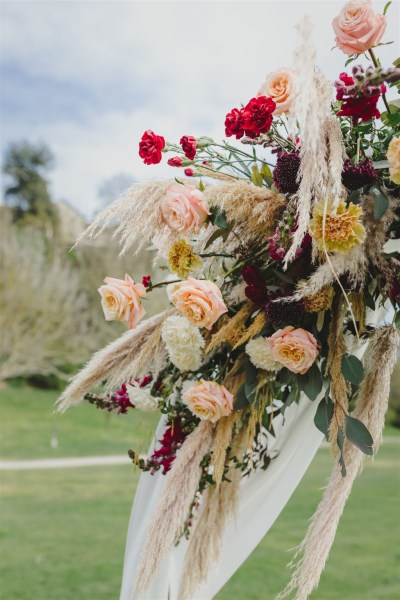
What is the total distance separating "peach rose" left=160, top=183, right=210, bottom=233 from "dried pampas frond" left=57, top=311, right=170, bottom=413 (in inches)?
15.1

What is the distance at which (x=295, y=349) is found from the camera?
1.59 m

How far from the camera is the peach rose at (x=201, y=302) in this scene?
5.24ft

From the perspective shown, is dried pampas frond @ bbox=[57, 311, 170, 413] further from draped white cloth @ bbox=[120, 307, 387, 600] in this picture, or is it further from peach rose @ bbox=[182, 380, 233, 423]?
draped white cloth @ bbox=[120, 307, 387, 600]

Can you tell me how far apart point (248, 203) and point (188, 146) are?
0.86 feet

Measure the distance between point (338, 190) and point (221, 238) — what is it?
0.45 m

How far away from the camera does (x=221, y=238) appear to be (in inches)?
69.4

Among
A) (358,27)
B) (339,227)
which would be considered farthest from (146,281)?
(358,27)

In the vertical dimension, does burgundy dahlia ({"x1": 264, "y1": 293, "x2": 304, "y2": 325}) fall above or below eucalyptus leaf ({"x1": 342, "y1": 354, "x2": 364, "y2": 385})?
above

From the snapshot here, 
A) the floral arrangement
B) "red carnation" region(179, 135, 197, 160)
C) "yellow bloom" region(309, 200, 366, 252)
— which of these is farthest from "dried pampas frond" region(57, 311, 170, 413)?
"yellow bloom" region(309, 200, 366, 252)

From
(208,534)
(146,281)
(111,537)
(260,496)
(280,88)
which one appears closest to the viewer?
(280,88)

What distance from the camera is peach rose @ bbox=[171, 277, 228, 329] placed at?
1596mm

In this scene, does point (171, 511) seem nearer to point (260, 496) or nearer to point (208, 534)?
point (208, 534)

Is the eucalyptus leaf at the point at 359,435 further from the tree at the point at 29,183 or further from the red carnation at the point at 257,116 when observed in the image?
the tree at the point at 29,183

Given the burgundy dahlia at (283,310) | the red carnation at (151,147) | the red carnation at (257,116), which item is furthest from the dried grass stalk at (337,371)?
the red carnation at (151,147)
